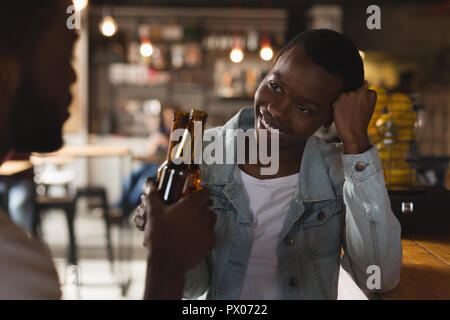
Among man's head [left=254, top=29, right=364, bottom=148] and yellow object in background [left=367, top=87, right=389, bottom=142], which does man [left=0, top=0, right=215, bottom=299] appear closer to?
man's head [left=254, top=29, right=364, bottom=148]

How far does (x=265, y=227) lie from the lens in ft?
3.70

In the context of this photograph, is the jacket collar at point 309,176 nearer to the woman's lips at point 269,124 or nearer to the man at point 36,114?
the woman's lips at point 269,124

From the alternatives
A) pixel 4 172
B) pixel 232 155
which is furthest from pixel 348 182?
pixel 4 172

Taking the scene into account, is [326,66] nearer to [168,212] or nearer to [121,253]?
[168,212]

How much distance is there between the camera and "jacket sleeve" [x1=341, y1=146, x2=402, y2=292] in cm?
99

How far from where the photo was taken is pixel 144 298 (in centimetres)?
76

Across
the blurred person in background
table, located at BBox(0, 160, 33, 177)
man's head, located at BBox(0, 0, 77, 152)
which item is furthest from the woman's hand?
the blurred person in background

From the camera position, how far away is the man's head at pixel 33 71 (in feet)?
2.20

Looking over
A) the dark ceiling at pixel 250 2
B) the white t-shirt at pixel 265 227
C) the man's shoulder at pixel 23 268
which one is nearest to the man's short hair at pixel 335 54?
the white t-shirt at pixel 265 227

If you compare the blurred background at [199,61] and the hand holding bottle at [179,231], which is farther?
the blurred background at [199,61]

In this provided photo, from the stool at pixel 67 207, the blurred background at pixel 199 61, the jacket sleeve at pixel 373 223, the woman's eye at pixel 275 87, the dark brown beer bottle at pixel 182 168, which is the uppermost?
the blurred background at pixel 199 61

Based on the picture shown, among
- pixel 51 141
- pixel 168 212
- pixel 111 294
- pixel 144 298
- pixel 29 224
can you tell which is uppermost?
pixel 51 141

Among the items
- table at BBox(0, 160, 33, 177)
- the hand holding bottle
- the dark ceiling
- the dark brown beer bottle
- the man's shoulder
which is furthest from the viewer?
the dark ceiling

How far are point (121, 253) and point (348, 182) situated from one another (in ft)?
12.1
